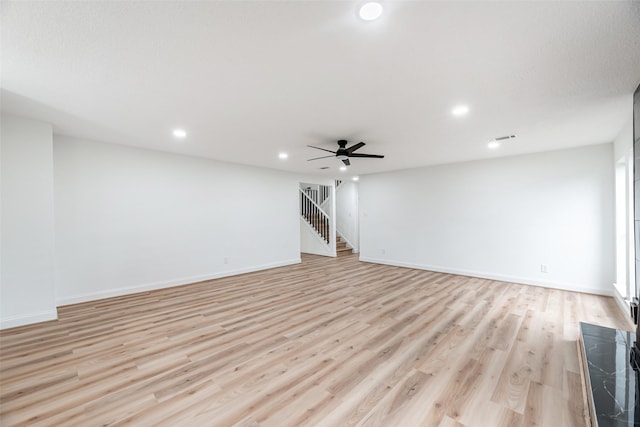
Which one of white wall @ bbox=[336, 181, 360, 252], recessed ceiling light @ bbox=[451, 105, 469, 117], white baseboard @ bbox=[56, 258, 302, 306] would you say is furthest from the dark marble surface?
white wall @ bbox=[336, 181, 360, 252]

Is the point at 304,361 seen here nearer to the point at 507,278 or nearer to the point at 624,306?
the point at 624,306

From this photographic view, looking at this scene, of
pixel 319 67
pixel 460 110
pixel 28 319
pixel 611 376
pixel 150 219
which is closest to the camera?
pixel 611 376

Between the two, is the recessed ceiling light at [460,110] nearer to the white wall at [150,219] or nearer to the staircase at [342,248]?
the white wall at [150,219]

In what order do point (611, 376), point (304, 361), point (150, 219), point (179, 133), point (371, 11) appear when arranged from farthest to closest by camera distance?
1. point (150, 219)
2. point (179, 133)
3. point (304, 361)
4. point (611, 376)
5. point (371, 11)

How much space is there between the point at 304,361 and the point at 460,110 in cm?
311

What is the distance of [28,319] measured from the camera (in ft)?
10.7

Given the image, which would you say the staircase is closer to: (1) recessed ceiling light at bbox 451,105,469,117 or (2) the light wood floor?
(2) the light wood floor

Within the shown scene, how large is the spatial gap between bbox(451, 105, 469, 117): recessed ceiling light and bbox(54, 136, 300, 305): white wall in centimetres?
460

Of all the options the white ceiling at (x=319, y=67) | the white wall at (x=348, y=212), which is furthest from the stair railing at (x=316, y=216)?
the white ceiling at (x=319, y=67)

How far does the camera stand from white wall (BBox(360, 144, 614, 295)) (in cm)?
443

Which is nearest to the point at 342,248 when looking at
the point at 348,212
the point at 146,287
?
the point at 348,212

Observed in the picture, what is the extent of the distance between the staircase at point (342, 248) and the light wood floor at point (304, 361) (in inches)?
176

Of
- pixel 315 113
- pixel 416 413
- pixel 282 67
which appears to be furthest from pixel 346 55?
pixel 416 413

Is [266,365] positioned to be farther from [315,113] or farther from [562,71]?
[562,71]
